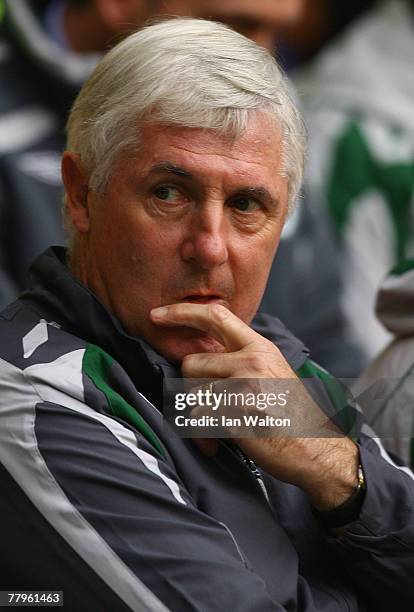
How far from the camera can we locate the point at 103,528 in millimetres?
1650

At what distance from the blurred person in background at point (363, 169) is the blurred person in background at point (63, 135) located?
31 centimetres

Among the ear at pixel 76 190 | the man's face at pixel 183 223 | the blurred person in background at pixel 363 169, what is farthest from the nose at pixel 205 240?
the blurred person in background at pixel 363 169

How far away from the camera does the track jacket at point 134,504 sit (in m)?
1.65

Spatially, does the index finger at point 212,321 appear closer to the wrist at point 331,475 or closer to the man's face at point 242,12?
the wrist at point 331,475

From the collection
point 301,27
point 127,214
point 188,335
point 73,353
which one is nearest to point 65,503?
point 73,353

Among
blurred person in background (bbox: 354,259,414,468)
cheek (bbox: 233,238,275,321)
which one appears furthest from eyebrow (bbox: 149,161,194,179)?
blurred person in background (bbox: 354,259,414,468)

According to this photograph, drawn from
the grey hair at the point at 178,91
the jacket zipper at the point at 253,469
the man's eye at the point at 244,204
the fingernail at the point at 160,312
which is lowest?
the jacket zipper at the point at 253,469

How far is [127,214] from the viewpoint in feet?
6.43

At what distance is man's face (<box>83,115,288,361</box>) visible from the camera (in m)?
1.91

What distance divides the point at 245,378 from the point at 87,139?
50cm

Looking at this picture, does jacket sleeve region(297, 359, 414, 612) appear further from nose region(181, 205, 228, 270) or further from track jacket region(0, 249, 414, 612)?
nose region(181, 205, 228, 270)

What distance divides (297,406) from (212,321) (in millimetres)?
189

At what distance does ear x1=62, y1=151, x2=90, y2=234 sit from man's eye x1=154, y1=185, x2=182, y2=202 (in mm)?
167

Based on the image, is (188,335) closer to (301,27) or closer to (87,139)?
(87,139)
